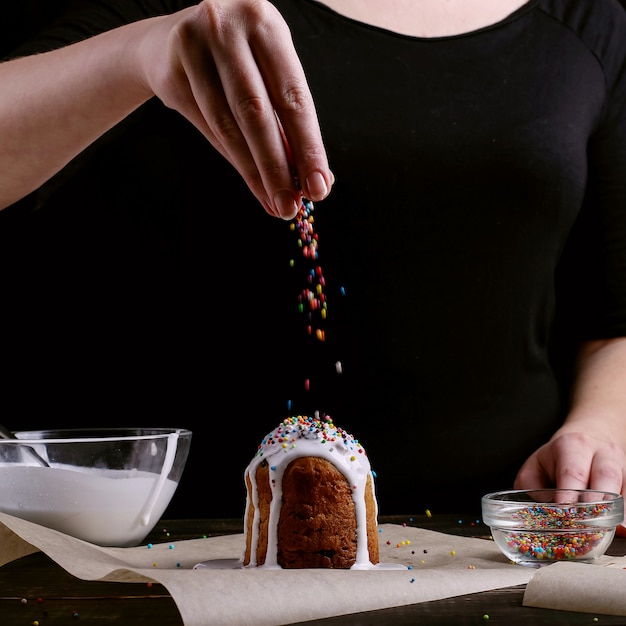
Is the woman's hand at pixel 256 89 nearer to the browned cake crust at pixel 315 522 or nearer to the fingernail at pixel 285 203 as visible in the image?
the fingernail at pixel 285 203

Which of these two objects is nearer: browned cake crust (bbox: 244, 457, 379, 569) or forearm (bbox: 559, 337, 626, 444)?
browned cake crust (bbox: 244, 457, 379, 569)

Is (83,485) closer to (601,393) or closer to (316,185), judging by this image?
(316,185)

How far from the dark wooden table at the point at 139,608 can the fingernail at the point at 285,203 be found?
15.2 inches

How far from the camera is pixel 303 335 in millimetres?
1423

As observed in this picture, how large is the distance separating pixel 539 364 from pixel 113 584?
963 mm

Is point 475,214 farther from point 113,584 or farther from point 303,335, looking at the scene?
point 113,584

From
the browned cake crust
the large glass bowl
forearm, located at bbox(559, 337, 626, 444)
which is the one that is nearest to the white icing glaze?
the browned cake crust

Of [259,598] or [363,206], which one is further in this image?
[363,206]

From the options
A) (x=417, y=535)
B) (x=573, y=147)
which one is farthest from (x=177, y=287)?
(x=573, y=147)

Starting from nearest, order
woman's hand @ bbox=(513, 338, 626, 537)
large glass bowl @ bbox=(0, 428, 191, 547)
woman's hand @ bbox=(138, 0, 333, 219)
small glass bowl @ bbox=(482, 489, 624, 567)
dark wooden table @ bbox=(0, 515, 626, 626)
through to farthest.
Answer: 1. dark wooden table @ bbox=(0, 515, 626, 626)
2. woman's hand @ bbox=(138, 0, 333, 219)
3. small glass bowl @ bbox=(482, 489, 624, 567)
4. large glass bowl @ bbox=(0, 428, 191, 547)
5. woman's hand @ bbox=(513, 338, 626, 537)

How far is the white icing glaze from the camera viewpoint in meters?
1.02

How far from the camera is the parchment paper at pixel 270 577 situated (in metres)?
0.72

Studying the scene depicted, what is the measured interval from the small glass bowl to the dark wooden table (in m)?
0.13

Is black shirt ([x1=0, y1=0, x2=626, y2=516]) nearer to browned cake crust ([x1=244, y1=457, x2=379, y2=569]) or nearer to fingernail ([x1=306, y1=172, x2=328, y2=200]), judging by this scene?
browned cake crust ([x1=244, y1=457, x2=379, y2=569])
